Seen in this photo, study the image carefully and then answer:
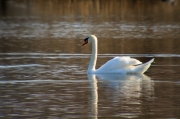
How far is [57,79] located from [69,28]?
1873cm

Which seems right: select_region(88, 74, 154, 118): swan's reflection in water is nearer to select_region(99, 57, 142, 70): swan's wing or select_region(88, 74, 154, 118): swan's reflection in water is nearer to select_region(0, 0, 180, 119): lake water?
select_region(0, 0, 180, 119): lake water

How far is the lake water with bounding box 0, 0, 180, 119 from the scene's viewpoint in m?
10.6

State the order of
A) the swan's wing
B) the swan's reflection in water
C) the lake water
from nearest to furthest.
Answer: the swan's reflection in water → the lake water → the swan's wing

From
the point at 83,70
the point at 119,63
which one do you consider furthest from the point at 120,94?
the point at 83,70

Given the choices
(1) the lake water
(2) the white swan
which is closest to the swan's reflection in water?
(1) the lake water

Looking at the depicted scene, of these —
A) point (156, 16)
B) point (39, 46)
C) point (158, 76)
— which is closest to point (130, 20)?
point (156, 16)

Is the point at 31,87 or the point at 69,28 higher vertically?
the point at 31,87

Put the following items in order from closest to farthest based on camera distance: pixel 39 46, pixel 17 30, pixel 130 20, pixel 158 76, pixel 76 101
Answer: pixel 76 101 → pixel 158 76 → pixel 39 46 → pixel 17 30 → pixel 130 20

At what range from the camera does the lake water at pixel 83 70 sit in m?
10.6

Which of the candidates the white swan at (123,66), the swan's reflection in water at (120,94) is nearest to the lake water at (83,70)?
the swan's reflection in water at (120,94)

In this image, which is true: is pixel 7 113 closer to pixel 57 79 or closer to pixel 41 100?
pixel 41 100

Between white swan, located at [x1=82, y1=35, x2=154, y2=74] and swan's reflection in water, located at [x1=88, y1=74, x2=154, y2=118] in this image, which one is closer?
swan's reflection in water, located at [x1=88, y1=74, x2=154, y2=118]

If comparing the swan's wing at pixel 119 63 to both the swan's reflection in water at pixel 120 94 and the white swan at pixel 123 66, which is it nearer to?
the white swan at pixel 123 66

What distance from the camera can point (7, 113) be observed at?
33.4 ft
